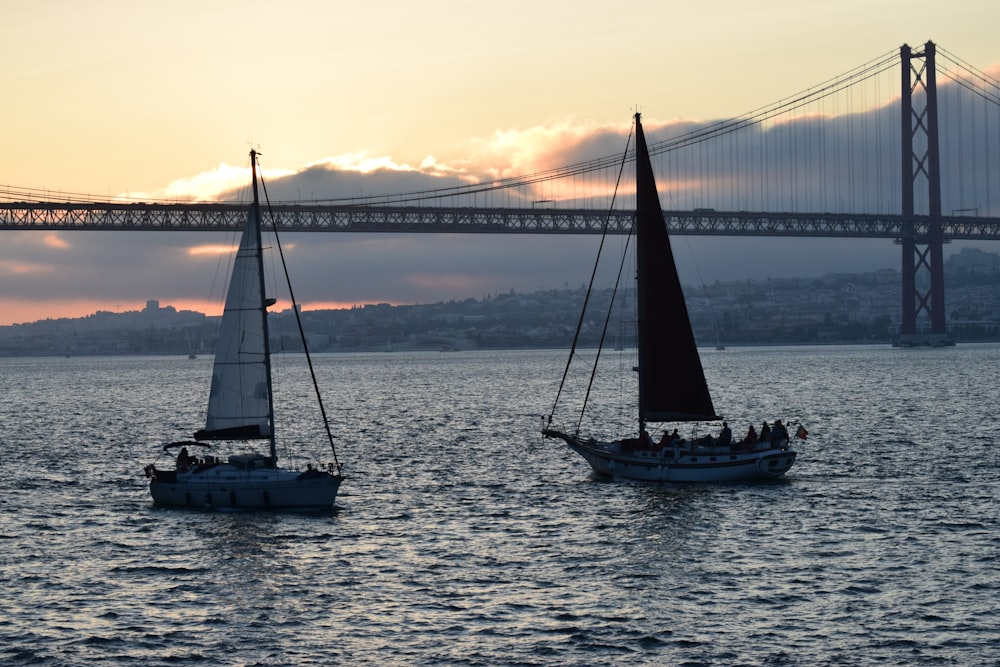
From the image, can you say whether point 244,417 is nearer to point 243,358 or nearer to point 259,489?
point 243,358

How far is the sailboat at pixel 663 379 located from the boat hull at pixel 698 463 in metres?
Answer: 0.02

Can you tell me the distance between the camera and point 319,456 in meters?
44.2

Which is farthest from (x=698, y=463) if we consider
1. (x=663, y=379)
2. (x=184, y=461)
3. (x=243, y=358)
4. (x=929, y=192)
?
(x=929, y=192)

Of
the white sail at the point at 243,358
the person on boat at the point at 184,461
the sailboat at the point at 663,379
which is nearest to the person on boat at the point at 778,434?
the sailboat at the point at 663,379

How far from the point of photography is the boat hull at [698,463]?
32.7 m

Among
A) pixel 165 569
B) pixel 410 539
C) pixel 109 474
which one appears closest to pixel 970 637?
pixel 410 539

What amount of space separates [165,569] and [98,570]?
3.90 ft

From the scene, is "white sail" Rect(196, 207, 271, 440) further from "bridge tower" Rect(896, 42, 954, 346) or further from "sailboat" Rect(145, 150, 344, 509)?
"bridge tower" Rect(896, 42, 954, 346)

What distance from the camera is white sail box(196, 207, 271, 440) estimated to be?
97.5ft

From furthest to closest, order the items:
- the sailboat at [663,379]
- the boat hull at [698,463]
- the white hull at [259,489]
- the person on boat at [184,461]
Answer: the sailboat at [663,379] < the boat hull at [698,463] < the person on boat at [184,461] < the white hull at [259,489]

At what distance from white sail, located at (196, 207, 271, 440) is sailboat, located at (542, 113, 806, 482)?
362 inches

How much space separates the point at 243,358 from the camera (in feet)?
98.3

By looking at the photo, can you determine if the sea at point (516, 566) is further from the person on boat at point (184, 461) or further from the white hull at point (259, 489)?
the person on boat at point (184, 461)

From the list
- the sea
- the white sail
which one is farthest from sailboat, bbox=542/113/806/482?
the white sail
